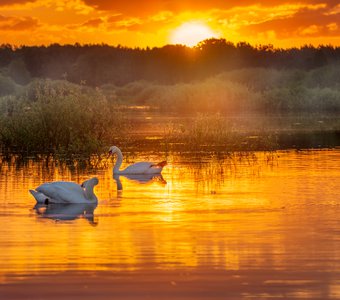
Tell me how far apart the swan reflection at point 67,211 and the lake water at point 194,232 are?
0.05 ft

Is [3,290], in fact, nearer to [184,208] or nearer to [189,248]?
[189,248]

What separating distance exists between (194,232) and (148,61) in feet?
383

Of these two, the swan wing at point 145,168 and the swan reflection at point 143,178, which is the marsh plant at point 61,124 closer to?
the swan wing at point 145,168

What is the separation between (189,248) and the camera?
1234cm

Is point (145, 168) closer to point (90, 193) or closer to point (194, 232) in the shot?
point (90, 193)

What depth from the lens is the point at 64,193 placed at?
1705cm

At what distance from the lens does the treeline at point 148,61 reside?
114062 mm

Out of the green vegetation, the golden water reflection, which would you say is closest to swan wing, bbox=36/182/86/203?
the golden water reflection

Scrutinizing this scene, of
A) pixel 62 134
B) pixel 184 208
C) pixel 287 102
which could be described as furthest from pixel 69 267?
pixel 287 102

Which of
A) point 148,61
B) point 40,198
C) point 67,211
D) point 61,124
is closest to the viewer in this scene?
point 67,211

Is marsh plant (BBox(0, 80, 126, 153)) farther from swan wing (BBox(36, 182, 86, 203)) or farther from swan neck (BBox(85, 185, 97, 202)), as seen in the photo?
swan neck (BBox(85, 185, 97, 202))

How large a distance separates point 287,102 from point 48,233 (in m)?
58.6

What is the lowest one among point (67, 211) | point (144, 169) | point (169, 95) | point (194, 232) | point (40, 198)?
point (194, 232)

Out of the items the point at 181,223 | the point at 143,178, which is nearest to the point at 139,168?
the point at 143,178
